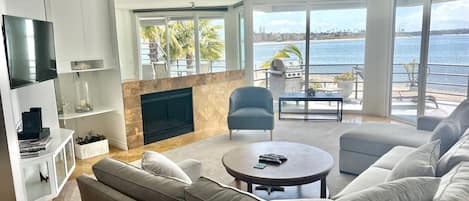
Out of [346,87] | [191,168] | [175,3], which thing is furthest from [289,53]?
[191,168]

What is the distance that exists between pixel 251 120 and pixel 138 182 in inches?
131

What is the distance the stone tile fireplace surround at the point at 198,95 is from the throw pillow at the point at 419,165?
3.70 m

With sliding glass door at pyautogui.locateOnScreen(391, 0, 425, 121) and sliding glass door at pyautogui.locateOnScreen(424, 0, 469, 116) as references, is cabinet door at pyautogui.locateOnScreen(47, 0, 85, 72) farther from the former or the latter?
sliding glass door at pyautogui.locateOnScreen(391, 0, 425, 121)

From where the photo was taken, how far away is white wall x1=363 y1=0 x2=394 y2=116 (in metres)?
6.16

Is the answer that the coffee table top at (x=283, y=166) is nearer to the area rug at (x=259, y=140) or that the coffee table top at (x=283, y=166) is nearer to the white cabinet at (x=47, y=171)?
the area rug at (x=259, y=140)

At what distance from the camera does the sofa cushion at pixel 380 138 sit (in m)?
3.32

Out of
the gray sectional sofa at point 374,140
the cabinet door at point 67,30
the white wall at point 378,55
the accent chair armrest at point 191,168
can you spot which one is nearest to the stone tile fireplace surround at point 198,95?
the cabinet door at point 67,30

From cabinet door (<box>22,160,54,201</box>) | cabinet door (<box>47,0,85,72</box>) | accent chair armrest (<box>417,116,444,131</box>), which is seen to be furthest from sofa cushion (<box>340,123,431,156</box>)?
cabinet door (<box>47,0,85,72</box>)

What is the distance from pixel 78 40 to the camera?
4305 millimetres

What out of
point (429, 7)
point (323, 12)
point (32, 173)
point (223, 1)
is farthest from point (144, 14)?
point (429, 7)

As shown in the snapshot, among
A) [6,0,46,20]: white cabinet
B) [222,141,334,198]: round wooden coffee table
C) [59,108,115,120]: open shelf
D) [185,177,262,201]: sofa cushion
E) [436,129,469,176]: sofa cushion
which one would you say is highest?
[6,0,46,20]: white cabinet

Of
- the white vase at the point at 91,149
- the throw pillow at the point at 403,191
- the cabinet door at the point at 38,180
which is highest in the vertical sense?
the throw pillow at the point at 403,191

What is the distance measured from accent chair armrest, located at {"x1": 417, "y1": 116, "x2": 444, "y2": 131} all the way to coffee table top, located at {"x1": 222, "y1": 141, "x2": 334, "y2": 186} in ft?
4.28

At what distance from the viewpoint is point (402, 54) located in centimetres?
589
